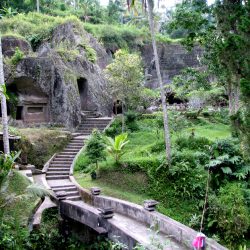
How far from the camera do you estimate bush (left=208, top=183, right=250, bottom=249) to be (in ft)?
37.5

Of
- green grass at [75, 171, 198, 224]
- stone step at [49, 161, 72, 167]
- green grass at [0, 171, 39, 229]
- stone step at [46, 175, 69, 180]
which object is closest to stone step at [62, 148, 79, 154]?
stone step at [49, 161, 72, 167]

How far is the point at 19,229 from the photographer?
32.5 ft

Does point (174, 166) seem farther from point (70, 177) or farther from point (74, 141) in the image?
point (74, 141)

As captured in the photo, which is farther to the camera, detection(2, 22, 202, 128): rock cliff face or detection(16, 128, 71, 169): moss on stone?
detection(2, 22, 202, 128): rock cliff face

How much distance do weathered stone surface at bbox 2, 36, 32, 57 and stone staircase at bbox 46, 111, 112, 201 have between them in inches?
268

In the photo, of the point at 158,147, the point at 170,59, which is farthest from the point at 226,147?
the point at 170,59

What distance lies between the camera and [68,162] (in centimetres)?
1792

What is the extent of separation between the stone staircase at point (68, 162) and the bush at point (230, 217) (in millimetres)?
5750

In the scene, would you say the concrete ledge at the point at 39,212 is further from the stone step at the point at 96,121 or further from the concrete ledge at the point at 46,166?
the stone step at the point at 96,121

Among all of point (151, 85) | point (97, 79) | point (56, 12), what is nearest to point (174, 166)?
point (97, 79)

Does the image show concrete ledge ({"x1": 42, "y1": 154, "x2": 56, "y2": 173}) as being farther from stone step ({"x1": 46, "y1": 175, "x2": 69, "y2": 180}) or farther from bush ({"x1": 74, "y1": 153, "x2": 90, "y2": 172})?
bush ({"x1": 74, "y1": 153, "x2": 90, "y2": 172})

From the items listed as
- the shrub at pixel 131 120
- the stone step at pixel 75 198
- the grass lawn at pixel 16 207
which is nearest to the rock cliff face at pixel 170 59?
the shrub at pixel 131 120

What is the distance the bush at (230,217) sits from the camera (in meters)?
11.4

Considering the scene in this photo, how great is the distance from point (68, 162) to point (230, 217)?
925 cm
